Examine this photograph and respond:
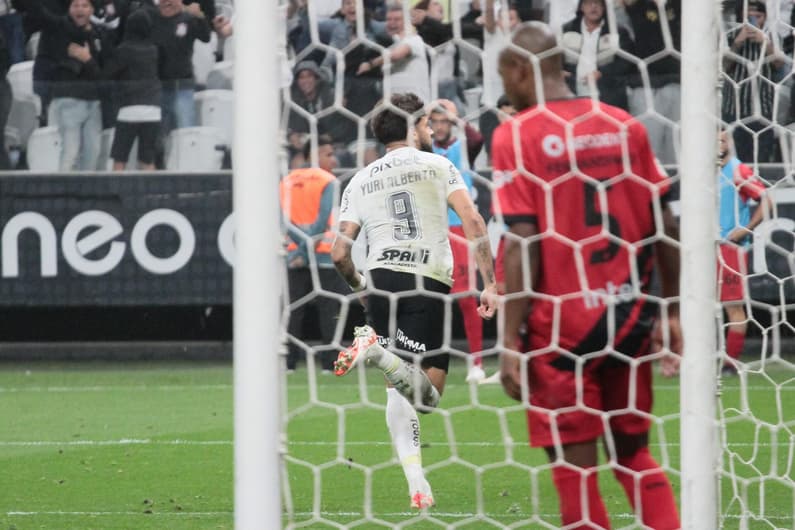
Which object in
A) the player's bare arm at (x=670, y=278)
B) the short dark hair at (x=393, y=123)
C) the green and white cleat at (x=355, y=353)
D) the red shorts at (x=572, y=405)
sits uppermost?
the short dark hair at (x=393, y=123)

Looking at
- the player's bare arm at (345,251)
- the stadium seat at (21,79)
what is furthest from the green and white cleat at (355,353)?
the stadium seat at (21,79)

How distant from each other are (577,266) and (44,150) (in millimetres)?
9073

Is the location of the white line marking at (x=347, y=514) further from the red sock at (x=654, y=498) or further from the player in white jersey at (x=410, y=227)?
the red sock at (x=654, y=498)

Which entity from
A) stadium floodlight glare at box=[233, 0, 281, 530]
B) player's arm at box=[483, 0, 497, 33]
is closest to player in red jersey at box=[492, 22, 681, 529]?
stadium floodlight glare at box=[233, 0, 281, 530]

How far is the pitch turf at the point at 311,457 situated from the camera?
5.54 m

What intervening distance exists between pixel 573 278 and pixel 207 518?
250 centimetres

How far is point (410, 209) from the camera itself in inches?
238

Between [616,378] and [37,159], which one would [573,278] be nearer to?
[616,378]

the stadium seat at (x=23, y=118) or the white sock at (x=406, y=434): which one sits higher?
the stadium seat at (x=23, y=118)

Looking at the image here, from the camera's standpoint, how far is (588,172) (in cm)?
Result: 372

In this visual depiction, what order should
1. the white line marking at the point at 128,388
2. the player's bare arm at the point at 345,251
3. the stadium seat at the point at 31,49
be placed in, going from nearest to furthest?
the player's bare arm at the point at 345,251 < the white line marking at the point at 128,388 < the stadium seat at the point at 31,49

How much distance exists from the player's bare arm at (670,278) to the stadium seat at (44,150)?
9.05m

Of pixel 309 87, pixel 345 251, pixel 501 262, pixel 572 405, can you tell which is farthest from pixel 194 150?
pixel 572 405

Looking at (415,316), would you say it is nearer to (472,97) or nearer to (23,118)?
(472,97)
